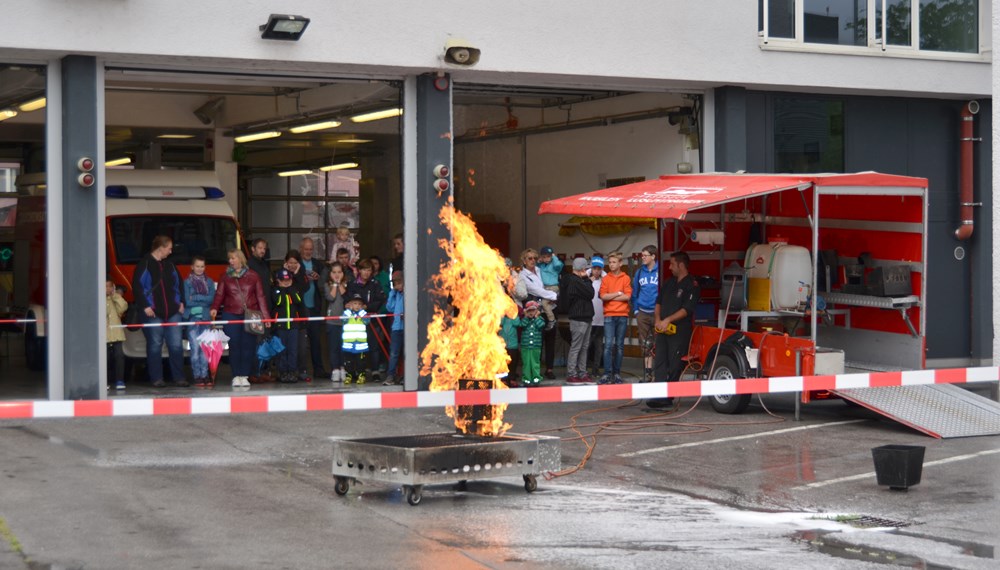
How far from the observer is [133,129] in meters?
23.0

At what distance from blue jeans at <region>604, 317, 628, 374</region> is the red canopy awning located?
2022 millimetres

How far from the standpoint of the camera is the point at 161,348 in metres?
17.1

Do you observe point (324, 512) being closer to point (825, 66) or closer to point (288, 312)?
point (288, 312)

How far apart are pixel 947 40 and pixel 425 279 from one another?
8.43m

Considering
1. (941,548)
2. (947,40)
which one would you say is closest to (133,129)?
→ (947,40)

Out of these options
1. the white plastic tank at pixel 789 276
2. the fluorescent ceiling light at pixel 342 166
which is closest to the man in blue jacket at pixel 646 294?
the white plastic tank at pixel 789 276

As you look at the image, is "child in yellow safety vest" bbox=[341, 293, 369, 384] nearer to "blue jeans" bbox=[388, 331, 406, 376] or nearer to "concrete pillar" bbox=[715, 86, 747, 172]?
"blue jeans" bbox=[388, 331, 406, 376]

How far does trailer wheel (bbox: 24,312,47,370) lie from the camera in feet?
63.8

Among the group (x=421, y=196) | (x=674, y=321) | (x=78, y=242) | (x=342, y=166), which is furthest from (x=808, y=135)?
(x=342, y=166)

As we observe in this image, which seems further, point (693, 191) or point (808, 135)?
point (808, 135)

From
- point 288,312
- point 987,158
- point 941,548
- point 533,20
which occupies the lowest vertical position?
point 941,548

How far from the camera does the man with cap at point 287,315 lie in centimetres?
1770

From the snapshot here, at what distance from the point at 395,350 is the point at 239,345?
6.40ft

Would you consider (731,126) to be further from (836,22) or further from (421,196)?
(421,196)
